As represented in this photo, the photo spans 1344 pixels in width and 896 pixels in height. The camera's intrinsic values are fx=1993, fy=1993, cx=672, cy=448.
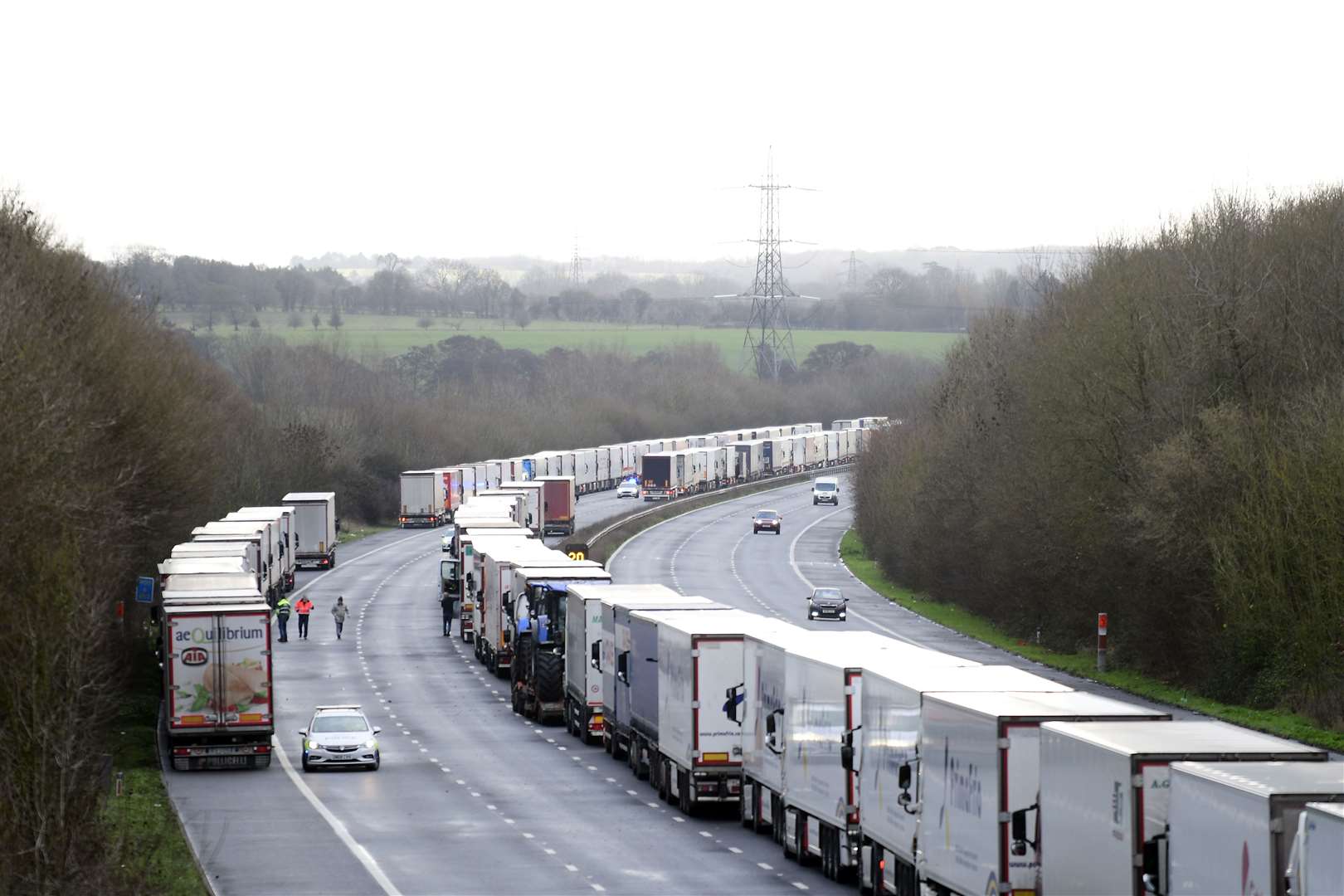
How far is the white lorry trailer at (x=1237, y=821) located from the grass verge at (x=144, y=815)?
8898mm

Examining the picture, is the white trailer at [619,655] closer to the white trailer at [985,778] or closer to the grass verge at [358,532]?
the white trailer at [985,778]

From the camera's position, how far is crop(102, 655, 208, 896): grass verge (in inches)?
763

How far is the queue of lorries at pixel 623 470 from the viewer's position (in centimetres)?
10059

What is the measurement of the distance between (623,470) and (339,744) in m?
103

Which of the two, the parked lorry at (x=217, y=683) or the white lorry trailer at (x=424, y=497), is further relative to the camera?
the white lorry trailer at (x=424, y=497)

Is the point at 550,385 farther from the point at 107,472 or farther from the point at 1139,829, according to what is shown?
the point at 1139,829

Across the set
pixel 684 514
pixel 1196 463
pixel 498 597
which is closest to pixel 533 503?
pixel 684 514

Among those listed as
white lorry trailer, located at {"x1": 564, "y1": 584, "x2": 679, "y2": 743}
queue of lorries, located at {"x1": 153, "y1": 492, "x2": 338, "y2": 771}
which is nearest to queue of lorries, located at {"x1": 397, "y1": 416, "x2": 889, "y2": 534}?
white lorry trailer, located at {"x1": 564, "y1": 584, "x2": 679, "y2": 743}

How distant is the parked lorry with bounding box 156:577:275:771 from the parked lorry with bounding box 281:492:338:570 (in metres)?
46.6

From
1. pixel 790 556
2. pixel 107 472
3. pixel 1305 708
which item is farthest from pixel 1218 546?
pixel 790 556

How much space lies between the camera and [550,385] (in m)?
198

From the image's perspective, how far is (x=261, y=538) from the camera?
208ft

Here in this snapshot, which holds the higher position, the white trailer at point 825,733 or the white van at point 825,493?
the white trailer at point 825,733

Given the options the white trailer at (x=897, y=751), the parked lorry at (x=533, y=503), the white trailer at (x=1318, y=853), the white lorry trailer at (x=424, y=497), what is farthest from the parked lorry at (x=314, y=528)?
the white trailer at (x=1318, y=853)
